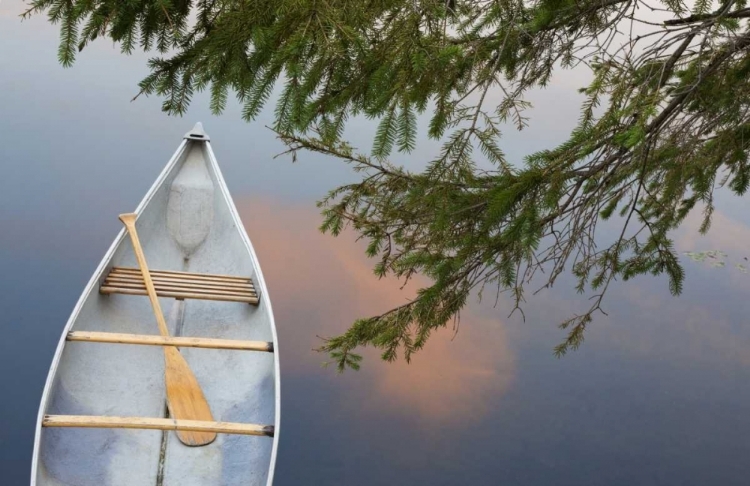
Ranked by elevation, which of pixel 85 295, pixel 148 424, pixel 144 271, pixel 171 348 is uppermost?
pixel 144 271

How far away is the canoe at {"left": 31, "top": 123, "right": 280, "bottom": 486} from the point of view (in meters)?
3.70

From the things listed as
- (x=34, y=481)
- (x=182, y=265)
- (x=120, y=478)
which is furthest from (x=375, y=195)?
(x=34, y=481)

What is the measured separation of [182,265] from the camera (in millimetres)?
5344

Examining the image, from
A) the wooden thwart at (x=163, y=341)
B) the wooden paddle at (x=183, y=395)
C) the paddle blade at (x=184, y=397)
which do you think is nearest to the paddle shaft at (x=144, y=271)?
the wooden paddle at (x=183, y=395)

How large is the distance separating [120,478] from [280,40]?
236cm

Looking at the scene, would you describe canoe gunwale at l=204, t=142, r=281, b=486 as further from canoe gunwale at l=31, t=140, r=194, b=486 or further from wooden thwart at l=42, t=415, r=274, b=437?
canoe gunwale at l=31, t=140, r=194, b=486

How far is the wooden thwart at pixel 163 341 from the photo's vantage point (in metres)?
3.91

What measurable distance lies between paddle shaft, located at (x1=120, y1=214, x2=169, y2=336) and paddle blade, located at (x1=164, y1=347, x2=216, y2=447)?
0.18 m

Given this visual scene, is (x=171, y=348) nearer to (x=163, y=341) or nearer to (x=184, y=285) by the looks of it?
(x=163, y=341)

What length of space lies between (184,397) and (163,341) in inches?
14.8

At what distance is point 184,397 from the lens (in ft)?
13.7

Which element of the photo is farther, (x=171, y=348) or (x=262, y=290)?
(x=262, y=290)

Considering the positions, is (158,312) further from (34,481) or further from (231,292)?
(34,481)

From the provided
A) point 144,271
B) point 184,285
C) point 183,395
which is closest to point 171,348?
point 183,395
